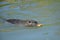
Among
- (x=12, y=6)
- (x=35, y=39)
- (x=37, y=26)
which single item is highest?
(x=12, y=6)

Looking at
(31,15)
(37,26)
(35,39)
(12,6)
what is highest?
(12,6)

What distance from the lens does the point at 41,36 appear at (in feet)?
4.65

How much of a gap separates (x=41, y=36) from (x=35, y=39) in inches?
2.2

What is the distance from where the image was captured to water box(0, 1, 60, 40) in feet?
4.66

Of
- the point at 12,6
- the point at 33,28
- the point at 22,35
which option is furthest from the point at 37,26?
the point at 12,6

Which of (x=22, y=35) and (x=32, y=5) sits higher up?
(x=32, y=5)

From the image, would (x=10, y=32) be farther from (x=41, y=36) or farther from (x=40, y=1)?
(x=40, y=1)

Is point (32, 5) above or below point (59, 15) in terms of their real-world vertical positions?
above

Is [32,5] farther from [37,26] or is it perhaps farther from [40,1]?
[37,26]

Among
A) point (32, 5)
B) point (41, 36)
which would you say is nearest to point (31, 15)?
point (32, 5)

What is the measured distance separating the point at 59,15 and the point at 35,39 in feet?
0.97

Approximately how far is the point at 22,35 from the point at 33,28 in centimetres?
11

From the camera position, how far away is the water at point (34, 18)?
142 centimetres

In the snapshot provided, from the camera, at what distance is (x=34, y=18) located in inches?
57.2
